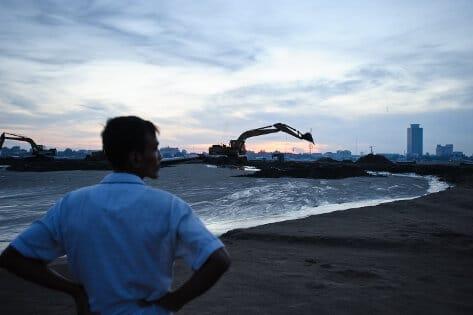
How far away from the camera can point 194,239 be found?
1549 mm

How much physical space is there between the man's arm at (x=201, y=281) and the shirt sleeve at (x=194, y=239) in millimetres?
22

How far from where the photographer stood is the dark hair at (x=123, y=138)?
1.75m

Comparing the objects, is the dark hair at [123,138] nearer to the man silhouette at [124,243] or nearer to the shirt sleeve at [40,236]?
the man silhouette at [124,243]

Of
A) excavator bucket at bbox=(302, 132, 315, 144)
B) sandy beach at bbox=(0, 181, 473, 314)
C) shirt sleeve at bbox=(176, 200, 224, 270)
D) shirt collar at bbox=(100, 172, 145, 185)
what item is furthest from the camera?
excavator bucket at bbox=(302, 132, 315, 144)

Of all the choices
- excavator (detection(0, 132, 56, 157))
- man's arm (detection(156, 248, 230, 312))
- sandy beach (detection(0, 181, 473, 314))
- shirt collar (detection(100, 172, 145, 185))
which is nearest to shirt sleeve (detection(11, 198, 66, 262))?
shirt collar (detection(100, 172, 145, 185))

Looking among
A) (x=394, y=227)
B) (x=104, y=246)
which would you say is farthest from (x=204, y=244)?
(x=394, y=227)

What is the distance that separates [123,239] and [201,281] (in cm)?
34

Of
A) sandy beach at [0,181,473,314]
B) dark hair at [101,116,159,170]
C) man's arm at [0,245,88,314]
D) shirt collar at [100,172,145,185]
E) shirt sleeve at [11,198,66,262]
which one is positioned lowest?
sandy beach at [0,181,473,314]

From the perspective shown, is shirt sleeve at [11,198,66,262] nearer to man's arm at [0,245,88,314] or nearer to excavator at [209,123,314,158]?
man's arm at [0,245,88,314]

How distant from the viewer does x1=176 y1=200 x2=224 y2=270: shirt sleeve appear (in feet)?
5.06

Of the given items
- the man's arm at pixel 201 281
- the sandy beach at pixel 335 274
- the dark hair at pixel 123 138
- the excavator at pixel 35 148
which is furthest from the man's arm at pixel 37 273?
the excavator at pixel 35 148

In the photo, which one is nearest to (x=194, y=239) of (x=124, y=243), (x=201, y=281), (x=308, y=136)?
(x=201, y=281)

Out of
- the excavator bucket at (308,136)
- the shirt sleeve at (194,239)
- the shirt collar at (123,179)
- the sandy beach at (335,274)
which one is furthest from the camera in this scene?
the excavator bucket at (308,136)

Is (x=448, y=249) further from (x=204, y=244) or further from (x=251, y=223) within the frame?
(x=204, y=244)
